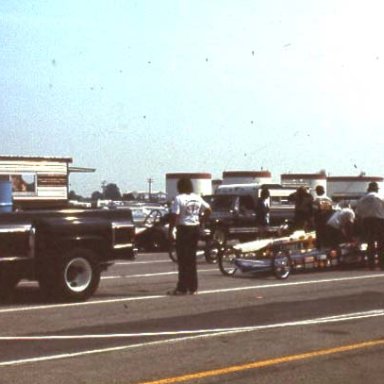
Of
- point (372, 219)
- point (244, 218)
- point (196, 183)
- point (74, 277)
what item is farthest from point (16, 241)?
point (196, 183)

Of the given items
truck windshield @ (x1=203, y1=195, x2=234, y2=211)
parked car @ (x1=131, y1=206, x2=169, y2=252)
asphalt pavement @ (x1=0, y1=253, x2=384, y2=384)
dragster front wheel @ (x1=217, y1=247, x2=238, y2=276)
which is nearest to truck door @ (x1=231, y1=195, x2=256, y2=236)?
truck windshield @ (x1=203, y1=195, x2=234, y2=211)

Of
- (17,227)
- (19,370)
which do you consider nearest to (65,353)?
(19,370)

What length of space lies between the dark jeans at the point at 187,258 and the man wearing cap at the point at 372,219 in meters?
5.65

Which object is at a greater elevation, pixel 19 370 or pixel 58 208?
pixel 58 208

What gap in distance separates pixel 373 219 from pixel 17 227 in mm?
8234

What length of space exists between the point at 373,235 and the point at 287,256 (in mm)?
2390

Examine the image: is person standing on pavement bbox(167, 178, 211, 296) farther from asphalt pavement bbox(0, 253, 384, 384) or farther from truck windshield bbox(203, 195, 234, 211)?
truck windshield bbox(203, 195, 234, 211)

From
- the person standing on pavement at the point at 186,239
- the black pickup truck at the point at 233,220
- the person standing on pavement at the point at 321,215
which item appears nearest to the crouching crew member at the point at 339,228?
the person standing on pavement at the point at 321,215

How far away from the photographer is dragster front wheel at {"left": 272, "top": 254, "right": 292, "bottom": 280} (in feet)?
56.3

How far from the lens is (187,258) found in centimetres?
1443

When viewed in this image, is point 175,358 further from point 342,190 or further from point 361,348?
point 342,190

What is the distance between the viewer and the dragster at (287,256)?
57.2 feet

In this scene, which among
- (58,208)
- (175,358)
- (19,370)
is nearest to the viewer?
(19,370)

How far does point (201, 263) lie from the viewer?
70.0ft
